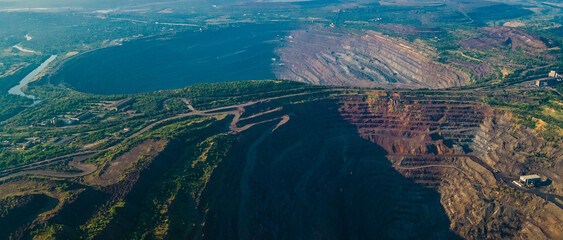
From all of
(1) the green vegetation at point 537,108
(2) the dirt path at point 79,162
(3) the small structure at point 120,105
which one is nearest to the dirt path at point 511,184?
(1) the green vegetation at point 537,108

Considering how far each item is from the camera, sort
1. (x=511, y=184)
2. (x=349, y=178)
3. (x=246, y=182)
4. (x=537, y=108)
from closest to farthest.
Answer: (x=246, y=182), (x=511, y=184), (x=349, y=178), (x=537, y=108)

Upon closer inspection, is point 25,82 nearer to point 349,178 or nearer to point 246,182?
point 246,182

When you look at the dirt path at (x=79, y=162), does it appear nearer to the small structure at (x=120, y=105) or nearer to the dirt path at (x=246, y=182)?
the dirt path at (x=246, y=182)

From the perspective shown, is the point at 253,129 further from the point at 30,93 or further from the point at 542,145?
the point at 30,93

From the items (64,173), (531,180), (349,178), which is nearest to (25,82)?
(64,173)

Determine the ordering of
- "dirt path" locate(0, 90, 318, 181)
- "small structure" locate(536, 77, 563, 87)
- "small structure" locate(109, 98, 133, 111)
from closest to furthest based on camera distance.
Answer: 1. "dirt path" locate(0, 90, 318, 181)
2. "small structure" locate(109, 98, 133, 111)
3. "small structure" locate(536, 77, 563, 87)

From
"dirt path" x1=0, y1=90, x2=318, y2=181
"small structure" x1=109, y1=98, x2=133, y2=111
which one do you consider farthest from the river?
"dirt path" x1=0, y1=90, x2=318, y2=181

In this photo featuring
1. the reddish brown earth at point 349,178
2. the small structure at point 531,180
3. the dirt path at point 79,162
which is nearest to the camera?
the reddish brown earth at point 349,178

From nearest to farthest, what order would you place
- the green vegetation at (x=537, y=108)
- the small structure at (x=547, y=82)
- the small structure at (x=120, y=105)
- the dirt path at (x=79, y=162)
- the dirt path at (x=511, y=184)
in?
the dirt path at (x=79, y=162) < the dirt path at (x=511, y=184) < the green vegetation at (x=537, y=108) < the small structure at (x=120, y=105) < the small structure at (x=547, y=82)

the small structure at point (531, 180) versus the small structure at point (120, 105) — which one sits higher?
the small structure at point (120, 105)

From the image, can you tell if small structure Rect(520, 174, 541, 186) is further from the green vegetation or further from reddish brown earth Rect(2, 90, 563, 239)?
→ the green vegetation

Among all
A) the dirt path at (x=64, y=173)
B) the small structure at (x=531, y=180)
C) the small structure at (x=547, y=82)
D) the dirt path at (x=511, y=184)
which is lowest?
the dirt path at (x=511, y=184)
